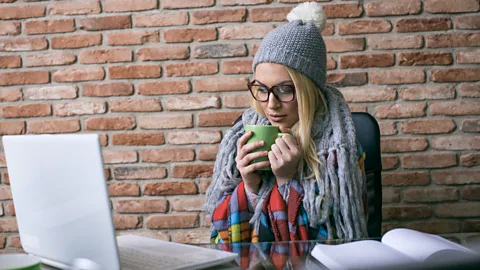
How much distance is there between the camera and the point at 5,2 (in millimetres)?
2295

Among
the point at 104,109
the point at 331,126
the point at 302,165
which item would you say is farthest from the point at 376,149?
the point at 104,109

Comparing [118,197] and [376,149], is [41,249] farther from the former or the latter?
[118,197]

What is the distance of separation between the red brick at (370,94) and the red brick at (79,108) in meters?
1.06

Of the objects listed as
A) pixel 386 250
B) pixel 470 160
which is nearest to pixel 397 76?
pixel 470 160

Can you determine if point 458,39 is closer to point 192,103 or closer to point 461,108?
point 461,108

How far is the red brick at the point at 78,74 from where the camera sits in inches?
89.3

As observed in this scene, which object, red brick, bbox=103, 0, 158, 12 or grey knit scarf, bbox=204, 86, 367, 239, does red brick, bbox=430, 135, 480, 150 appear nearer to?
grey knit scarf, bbox=204, 86, 367, 239

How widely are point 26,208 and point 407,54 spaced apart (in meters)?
1.66

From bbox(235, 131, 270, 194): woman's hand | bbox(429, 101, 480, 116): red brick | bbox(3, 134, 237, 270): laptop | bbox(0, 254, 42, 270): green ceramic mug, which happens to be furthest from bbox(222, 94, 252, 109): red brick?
bbox(0, 254, 42, 270): green ceramic mug

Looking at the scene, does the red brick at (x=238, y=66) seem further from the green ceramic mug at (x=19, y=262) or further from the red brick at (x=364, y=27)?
the green ceramic mug at (x=19, y=262)

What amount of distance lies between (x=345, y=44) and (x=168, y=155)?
2.92 feet

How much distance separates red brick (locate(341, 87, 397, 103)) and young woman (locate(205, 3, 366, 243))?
0.49 metres

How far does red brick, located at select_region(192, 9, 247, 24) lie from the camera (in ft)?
7.17

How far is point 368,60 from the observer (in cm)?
214
